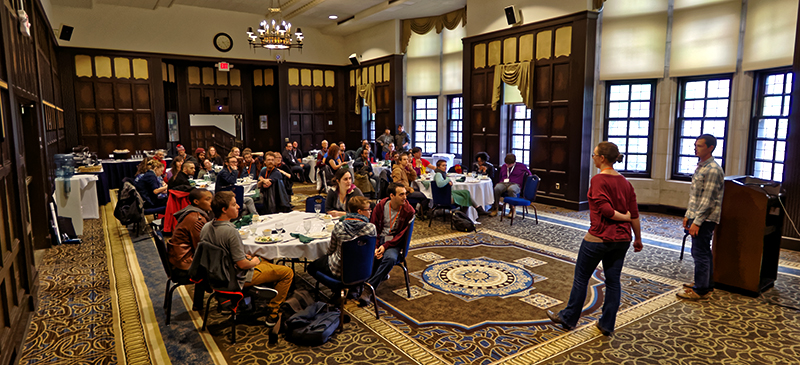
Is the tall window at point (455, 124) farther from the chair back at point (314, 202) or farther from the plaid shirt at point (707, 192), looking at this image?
the plaid shirt at point (707, 192)

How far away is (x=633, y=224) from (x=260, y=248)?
311 cm

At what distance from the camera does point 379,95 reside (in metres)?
15.8

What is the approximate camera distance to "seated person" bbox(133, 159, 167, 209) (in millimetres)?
7344

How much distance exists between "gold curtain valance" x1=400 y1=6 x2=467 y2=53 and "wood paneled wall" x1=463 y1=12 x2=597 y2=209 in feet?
5.57

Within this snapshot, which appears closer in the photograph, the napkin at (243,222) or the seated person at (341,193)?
the napkin at (243,222)

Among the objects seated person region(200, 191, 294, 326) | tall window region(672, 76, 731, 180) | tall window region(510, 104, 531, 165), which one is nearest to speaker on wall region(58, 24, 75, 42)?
tall window region(510, 104, 531, 165)

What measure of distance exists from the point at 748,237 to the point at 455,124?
373 inches

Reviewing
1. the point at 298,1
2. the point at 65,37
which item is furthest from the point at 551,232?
the point at 65,37

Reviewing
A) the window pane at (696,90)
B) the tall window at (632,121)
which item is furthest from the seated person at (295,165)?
the window pane at (696,90)

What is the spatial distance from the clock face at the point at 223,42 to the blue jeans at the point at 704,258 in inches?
570

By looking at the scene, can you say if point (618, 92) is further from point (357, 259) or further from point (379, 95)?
point (379, 95)

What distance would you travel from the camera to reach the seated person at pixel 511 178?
8.59 m

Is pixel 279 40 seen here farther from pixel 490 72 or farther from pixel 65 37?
pixel 65 37

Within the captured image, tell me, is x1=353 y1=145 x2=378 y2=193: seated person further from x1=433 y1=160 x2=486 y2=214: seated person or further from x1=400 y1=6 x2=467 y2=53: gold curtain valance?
x1=400 y1=6 x2=467 y2=53: gold curtain valance
